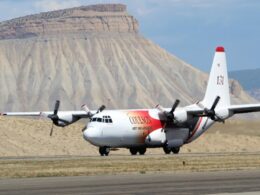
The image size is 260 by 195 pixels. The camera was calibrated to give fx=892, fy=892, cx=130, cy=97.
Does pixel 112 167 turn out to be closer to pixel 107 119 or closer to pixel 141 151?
pixel 107 119

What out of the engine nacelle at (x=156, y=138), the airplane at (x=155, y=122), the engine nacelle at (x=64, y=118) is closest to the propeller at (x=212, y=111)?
the airplane at (x=155, y=122)

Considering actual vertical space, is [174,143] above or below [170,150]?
above

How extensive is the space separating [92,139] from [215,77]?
16.1m

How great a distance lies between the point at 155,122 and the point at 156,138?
131 centimetres

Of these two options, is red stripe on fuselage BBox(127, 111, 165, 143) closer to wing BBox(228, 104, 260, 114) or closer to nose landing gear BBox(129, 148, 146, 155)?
nose landing gear BBox(129, 148, 146, 155)

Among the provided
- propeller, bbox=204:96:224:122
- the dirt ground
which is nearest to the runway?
propeller, bbox=204:96:224:122

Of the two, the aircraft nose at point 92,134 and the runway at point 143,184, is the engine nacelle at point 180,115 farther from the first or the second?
the runway at point 143,184

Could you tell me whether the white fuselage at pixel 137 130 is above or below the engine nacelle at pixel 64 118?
below

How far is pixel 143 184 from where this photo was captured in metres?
34.8

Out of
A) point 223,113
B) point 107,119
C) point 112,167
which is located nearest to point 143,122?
point 107,119

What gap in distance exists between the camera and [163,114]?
221 feet

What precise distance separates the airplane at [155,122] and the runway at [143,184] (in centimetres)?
2266

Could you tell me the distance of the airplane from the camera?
6344 centimetres

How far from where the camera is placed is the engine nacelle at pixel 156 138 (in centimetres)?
6619
